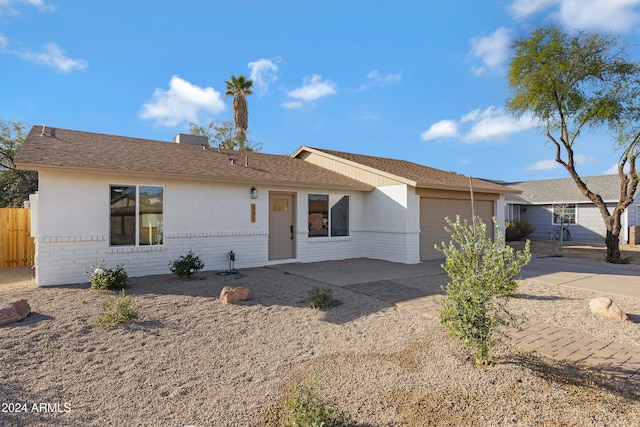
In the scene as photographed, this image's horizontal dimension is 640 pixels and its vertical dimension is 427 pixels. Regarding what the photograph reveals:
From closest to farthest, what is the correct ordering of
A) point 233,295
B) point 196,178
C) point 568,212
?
point 233,295, point 196,178, point 568,212

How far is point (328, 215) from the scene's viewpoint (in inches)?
473

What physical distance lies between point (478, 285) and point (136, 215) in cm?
816

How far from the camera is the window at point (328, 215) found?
38.2 feet

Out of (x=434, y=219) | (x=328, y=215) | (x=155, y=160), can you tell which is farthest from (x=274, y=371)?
(x=434, y=219)

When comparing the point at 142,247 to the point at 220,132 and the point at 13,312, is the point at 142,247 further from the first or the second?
the point at 220,132

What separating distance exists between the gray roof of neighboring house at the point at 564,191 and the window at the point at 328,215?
15.1 metres

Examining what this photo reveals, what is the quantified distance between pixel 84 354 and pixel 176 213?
216 inches

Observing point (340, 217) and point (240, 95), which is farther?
point (240, 95)

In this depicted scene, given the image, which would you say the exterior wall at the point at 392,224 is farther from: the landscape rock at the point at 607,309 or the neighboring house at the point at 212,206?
the landscape rock at the point at 607,309

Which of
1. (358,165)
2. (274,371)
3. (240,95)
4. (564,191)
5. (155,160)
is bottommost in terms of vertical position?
(274,371)

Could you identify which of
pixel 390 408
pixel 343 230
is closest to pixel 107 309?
pixel 390 408

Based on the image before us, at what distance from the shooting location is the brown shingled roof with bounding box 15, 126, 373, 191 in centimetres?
780

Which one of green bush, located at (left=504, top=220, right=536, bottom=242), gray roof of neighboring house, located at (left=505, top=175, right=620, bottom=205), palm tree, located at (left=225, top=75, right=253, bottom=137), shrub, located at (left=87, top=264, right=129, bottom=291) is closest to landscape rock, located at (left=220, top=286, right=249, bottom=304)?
shrub, located at (left=87, top=264, right=129, bottom=291)

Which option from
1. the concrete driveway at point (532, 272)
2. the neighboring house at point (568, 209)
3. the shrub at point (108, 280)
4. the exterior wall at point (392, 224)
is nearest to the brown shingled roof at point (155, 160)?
the exterior wall at point (392, 224)
